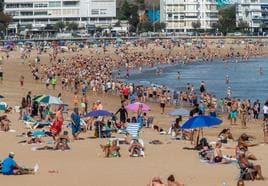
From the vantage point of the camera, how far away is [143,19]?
474ft

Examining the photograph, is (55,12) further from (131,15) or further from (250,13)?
(250,13)

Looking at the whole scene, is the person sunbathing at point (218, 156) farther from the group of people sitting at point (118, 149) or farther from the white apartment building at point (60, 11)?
the white apartment building at point (60, 11)

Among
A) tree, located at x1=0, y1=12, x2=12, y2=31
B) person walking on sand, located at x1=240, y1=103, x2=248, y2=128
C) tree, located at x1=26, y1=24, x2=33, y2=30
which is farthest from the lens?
tree, located at x1=26, y1=24, x2=33, y2=30

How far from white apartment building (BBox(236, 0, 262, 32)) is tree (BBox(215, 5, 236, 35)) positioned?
8.61 ft

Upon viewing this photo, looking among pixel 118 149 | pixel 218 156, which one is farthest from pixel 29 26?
pixel 218 156

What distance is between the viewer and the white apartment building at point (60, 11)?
142 m

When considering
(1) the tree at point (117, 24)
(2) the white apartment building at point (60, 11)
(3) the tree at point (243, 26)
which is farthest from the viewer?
(2) the white apartment building at point (60, 11)

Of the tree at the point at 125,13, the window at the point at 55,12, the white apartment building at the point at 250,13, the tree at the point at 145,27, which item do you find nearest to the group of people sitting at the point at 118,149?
the tree at the point at 145,27

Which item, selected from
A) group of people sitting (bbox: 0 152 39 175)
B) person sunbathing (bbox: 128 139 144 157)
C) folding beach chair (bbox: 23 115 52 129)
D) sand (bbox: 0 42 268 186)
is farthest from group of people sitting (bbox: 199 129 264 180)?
folding beach chair (bbox: 23 115 52 129)

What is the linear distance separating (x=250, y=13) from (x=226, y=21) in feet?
44.1

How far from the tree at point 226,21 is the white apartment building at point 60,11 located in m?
21.6

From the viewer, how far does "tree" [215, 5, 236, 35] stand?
137 metres

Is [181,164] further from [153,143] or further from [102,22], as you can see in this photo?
[102,22]

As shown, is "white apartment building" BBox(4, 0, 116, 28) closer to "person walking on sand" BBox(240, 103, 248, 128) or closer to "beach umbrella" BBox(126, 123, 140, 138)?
"person walking on sand" BBox(240, 103, 248, 128)
